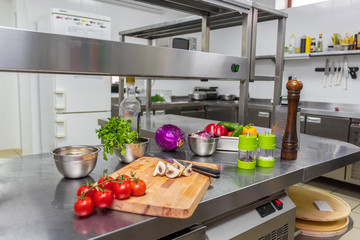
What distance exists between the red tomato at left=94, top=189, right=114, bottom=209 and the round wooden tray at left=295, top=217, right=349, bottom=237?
Result: 1127mm

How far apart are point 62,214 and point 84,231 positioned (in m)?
0.13

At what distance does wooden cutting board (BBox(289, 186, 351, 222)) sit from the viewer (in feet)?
5.04

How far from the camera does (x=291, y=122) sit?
4.72 feet

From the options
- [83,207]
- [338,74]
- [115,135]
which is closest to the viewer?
[83,207]

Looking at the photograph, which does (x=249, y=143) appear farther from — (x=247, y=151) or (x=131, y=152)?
(x=131, y=152)

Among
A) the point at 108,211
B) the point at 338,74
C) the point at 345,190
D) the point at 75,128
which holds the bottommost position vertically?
the point at 345,190

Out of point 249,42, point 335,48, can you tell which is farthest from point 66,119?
point 335,48

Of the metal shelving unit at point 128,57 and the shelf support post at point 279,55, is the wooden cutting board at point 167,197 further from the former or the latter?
the shelf support post at point 279,55

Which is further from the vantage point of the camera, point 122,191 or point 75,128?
point 75,128

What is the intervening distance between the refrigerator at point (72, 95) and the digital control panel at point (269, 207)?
3243 mm

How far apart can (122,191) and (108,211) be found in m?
0.07

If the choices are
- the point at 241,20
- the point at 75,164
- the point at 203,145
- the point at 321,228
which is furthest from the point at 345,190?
the point at 75,164

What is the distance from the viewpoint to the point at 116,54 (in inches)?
41.8

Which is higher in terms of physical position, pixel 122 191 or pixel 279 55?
pixel 279 55
